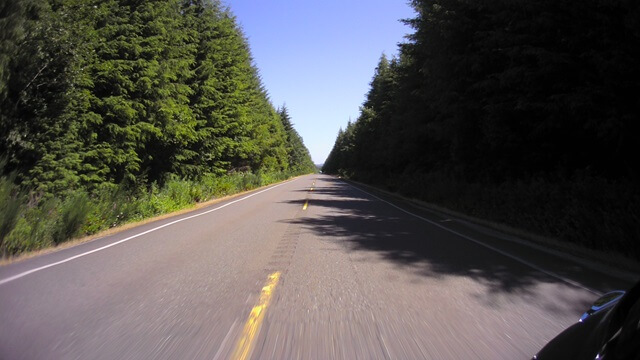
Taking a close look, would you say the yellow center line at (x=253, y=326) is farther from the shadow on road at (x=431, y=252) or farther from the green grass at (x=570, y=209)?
the green grass at (x=570, y=209)

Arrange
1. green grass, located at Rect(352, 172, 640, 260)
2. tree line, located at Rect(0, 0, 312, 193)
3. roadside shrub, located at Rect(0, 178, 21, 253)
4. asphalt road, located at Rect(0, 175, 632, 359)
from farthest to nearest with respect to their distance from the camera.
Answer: tree line, located at Rect(0, 0, 312, 193), roadside shrub, located at Rect(0, 178, 21, 253), green grass, located at Rect(352, 172, 640, 260), asphalt road, located at Rect(0, 175, 632, 359)

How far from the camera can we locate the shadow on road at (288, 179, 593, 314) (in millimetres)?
6492

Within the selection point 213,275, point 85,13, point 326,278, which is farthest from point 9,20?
point 326,278

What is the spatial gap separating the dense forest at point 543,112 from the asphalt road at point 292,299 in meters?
2.61

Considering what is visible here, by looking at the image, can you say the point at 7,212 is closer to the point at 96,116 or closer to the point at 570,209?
the point at 96,116

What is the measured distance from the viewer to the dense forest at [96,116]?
12203 mm

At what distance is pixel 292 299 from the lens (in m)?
5.75

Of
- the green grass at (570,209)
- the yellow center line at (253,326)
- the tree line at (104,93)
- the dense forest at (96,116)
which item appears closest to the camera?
the yellow center line at (253,326)

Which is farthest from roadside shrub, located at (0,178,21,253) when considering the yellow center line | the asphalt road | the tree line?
the yellow center line

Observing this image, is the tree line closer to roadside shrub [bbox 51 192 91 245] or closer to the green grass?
roadside shrub [bbox 51 192 91 245]

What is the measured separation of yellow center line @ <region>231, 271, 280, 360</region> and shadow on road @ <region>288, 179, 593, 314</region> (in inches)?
101

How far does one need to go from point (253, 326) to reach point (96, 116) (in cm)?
1525

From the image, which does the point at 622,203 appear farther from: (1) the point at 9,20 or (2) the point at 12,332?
(1) the point at 9,20

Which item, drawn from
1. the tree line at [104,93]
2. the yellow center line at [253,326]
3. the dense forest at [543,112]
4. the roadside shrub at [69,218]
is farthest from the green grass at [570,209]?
the tree line at [104,93]
